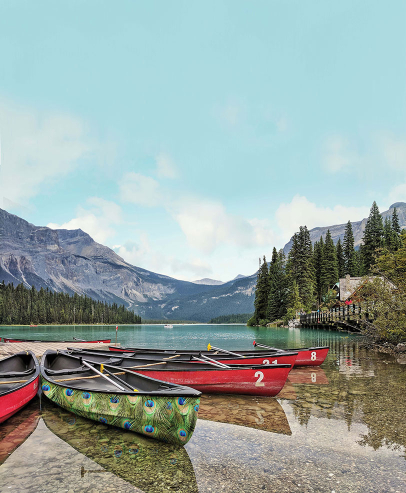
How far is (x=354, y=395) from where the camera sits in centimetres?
1110

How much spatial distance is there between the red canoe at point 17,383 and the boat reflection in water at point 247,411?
491 cm

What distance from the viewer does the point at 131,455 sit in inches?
253

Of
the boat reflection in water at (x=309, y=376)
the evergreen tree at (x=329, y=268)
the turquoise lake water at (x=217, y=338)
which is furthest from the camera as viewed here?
the evergreen tree at (x=329, y=268)

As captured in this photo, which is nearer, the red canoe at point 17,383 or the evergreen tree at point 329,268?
the red canoe at point 17,383

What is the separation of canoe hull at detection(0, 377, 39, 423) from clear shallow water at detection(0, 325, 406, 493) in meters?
0.31

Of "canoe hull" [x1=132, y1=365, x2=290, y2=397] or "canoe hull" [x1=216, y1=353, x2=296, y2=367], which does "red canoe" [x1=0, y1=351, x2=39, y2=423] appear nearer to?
"canoe hull" [x1=132, y1=365, x2=290, y2=397]

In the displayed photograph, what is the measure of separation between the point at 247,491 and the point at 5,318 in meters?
144

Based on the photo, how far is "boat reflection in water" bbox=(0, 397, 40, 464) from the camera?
6957 millimetres

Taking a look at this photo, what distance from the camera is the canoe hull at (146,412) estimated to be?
6605 mm

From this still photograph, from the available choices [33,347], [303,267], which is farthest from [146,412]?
[303,267]

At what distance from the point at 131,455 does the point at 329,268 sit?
264 feet

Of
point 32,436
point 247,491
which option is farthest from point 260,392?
point 32,436

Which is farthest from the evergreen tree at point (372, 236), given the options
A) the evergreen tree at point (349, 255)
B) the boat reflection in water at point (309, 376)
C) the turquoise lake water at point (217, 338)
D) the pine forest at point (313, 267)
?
the boat reflection in water at point (309, 376)

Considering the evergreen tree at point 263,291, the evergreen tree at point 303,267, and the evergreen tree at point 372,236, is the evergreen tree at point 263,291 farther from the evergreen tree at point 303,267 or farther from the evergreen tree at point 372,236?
the evergreen tree at point 372,236
